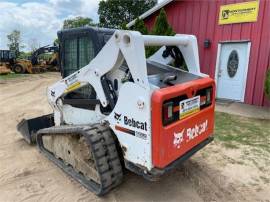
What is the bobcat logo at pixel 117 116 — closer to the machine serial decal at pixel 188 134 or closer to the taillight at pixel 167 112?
the taillight at pixel 167 112

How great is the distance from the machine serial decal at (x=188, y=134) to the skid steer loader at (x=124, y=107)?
0.04ft

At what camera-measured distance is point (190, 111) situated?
3164 millimetres

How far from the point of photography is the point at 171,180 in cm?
369

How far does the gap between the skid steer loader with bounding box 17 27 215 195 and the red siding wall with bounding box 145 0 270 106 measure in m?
5.51

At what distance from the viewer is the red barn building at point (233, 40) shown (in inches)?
323

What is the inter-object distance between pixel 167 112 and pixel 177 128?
0.25 meters

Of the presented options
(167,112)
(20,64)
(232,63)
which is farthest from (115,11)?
(167,112)

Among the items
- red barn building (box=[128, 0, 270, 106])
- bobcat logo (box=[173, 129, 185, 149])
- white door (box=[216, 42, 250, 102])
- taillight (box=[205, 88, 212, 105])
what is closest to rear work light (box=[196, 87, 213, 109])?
taillight (box=[205, 88, 212, 105])

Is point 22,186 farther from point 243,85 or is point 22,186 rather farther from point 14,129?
point 243,85

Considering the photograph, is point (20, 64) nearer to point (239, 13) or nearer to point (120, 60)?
point (239, 13)

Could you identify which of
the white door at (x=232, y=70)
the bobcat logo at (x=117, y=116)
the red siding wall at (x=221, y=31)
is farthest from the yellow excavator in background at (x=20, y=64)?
the bobcat logo at (x=117, y=116)

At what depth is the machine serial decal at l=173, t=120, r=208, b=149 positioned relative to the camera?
2.95 metres

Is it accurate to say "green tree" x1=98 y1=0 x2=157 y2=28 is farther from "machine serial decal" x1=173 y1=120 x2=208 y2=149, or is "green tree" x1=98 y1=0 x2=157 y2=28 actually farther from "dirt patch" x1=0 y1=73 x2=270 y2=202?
"machine serial decal" x1=173 y1=120 x2=208 y2=149

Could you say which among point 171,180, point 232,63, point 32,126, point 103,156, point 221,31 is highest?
Answer: point 221,31
